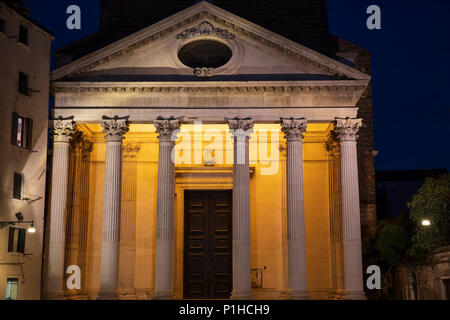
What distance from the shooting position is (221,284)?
3884 centimetres

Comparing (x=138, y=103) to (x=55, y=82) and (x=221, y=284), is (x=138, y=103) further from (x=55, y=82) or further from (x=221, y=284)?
(x=221, y=284)

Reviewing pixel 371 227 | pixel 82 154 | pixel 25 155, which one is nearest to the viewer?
pixel 25 155

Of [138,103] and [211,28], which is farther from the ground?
[211,28]

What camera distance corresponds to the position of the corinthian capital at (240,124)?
3472cm

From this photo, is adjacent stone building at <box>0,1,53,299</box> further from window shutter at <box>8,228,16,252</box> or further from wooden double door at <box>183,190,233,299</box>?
wooden double door at <box>183,190,233,299</box>

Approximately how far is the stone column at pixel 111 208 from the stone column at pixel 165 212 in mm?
2140

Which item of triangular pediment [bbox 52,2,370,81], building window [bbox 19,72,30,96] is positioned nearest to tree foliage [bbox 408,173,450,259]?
triangular pediment [bbox 52,2,370,81]

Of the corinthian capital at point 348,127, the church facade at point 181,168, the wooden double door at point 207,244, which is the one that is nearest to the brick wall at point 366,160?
the church facade at point 181,168

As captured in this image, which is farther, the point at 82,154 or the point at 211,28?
the point at 82,154

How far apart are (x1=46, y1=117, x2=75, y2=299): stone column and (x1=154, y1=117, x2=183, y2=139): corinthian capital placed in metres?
4.74

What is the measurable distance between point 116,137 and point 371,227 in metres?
17.5

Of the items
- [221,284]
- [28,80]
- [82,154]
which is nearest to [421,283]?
[221,284]

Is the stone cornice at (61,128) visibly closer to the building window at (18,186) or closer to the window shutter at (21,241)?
the building window at (18,186)

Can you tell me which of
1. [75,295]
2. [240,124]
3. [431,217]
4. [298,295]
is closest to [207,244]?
[298,295]
